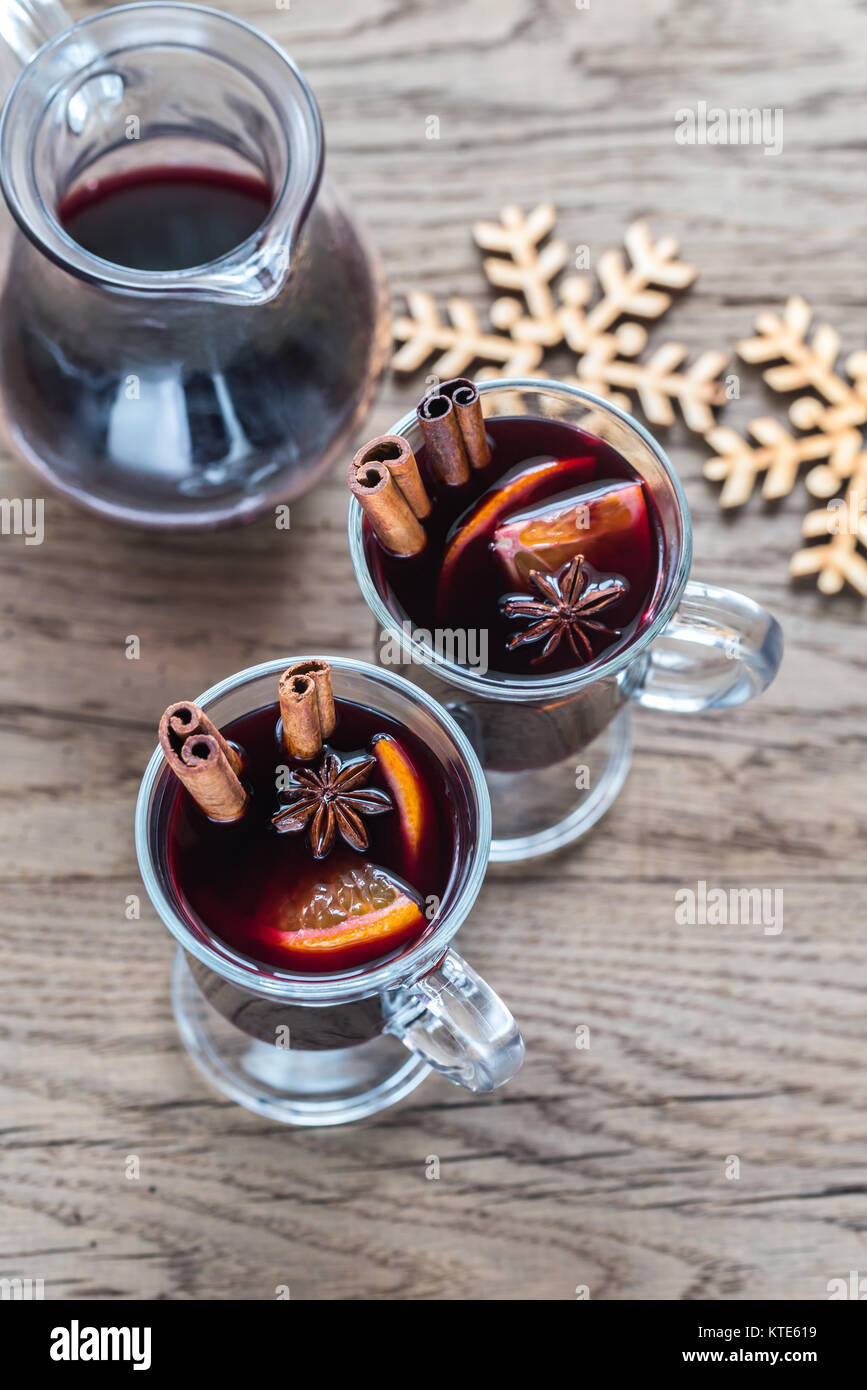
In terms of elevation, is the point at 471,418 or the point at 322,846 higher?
the point at 471,418

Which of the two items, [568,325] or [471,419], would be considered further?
[568,325]

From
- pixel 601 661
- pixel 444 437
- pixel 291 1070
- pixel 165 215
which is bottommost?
pixel 291 1070

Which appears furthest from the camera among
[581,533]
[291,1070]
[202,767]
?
[291,1070]

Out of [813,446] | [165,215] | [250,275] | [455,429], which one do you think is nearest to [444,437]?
[455,429]

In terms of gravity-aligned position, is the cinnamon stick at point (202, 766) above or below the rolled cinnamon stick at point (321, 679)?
below

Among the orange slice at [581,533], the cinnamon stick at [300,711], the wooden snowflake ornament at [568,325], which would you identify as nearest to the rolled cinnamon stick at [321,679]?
the cinnamon stick at [300,711]

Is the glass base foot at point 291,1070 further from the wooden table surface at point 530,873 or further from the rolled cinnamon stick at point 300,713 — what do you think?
the rolled cinnamon stick at point 300,713

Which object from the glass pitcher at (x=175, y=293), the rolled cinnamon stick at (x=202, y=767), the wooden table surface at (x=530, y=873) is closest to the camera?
the rolled cinnamon stick at (x=202, y=767)

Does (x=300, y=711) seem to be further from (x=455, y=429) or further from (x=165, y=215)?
(x=165, y=215)
